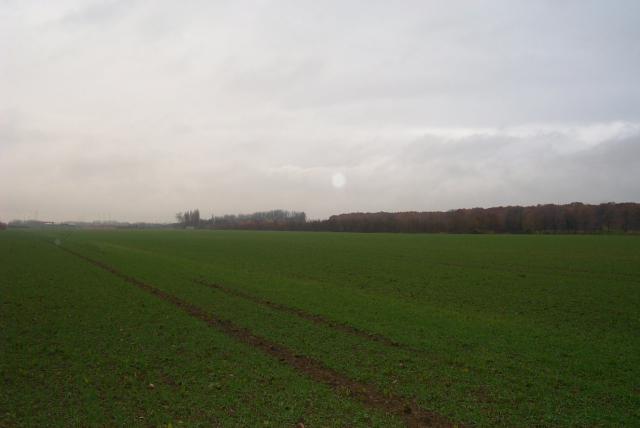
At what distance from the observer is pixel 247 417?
26.4 ft

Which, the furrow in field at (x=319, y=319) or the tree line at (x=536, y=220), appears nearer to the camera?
the furrow in field at (x=319, y=319)

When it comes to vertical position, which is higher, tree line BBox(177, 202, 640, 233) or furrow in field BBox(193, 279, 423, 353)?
tree line BBox(177, 202, 640, 233)

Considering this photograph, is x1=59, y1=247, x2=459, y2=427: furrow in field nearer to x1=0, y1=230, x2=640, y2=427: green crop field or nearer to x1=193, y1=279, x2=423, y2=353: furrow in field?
x1=0, y1=230, x2=640, y2=427: green crop field

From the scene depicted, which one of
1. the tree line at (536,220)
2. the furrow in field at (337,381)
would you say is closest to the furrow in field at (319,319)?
the furrow in field at (337,381)

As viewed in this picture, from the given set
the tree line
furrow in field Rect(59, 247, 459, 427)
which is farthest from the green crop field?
the tree line

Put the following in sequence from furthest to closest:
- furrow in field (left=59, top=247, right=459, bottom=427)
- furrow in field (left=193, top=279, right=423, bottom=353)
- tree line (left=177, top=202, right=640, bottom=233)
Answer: tree line (left=177, top=202, right=640, bottom=233) → furrow in field (left=193, top=279, right=423, bottom=353) → furrow in field (left=59, top=247, right=459, bottom=427)

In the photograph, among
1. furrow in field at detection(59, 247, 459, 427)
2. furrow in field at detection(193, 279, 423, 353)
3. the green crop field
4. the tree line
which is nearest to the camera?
furrow in field at detection(59, 247, 459, 427)

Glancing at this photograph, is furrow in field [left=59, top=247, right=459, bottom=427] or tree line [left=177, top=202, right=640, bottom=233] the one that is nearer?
furrow in field [left=59, top=247, right=459, bottom=427]

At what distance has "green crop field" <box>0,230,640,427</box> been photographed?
326 inches

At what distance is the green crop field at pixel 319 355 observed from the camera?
27.2ft

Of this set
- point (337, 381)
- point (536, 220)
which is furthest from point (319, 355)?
point (536, 220)

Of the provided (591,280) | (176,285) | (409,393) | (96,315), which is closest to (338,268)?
(176,285)

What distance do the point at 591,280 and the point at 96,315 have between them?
1108 inches

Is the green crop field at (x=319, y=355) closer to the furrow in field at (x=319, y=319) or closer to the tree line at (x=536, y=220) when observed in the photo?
the furrow in field at (x=319, y=319)
